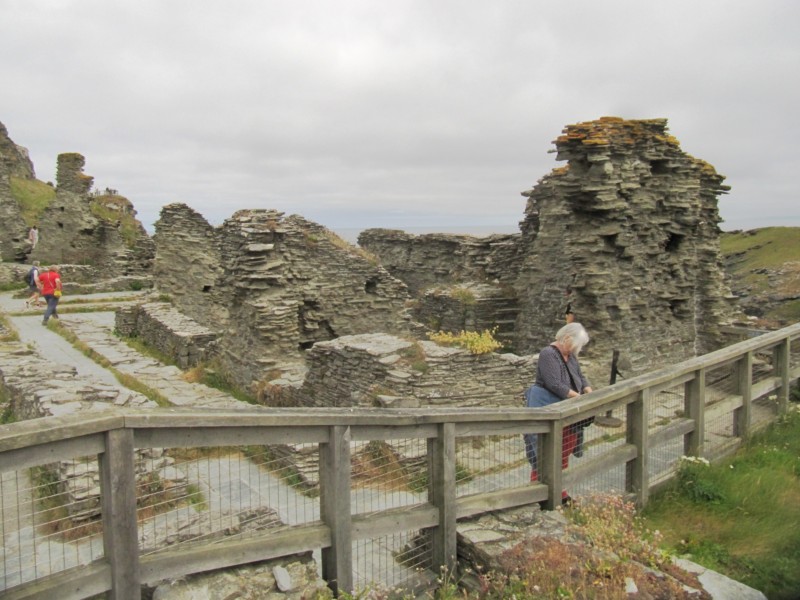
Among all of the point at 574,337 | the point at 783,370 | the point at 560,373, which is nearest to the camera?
the point at 560,373

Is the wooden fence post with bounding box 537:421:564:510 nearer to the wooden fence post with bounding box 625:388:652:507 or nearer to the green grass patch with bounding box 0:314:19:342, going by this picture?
the wooden fence post with bounding box 625:388:652:507

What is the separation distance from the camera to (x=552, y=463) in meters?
5.52

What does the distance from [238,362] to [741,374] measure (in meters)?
11.2

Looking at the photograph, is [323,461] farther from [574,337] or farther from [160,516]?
[574,337]

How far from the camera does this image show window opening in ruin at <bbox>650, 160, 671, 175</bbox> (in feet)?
51.0

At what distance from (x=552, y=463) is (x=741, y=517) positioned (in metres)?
2.05

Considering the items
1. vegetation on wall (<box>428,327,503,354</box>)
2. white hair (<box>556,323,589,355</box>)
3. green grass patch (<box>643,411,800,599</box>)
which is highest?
white hair (<box>556,323,589,355</box>)

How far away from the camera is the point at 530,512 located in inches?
208

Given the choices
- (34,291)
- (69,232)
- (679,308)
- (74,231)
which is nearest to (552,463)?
(679,308)

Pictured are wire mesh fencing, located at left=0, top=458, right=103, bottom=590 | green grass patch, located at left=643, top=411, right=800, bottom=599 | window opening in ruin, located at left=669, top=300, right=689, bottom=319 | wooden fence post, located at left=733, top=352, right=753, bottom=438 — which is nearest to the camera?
wire mesh fencing, located at left=0, top=458, right=103, bottom=590

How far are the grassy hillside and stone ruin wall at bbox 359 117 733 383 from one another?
3.92m

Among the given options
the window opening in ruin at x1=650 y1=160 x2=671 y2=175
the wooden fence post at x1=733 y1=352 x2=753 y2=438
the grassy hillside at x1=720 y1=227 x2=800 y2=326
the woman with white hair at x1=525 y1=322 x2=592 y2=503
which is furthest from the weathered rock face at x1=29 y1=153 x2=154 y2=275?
the wooden fence post at x1=733 y1=352 x2=753 y2=438

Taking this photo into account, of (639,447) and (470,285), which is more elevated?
(470,285)

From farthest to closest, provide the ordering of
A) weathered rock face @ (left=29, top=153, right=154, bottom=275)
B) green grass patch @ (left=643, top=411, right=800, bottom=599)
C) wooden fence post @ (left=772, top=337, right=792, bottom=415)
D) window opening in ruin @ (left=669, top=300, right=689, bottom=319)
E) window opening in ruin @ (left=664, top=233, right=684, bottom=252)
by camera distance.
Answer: weathered rock face @ (left=29, top=153, right=154, bottom=275) < window opening in ruin @ (left=669, top=300, right=689, bottom=319) < window opening in ruin @ (left=664, top=233, right=684, bottom=252) < wooden fence post @ (left=772, top=337, right=792, bottom=415) < green grass patch @ (left=643, top=411, right=800, bottom=599)
